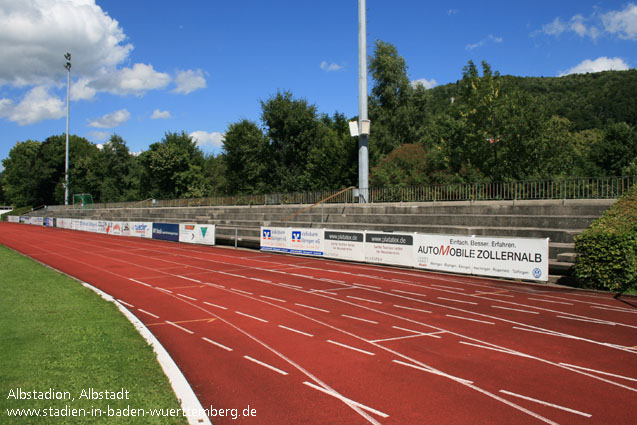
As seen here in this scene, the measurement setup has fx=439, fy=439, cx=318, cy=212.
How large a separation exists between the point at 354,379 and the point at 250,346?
2705mm

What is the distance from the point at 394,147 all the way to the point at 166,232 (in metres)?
30.1

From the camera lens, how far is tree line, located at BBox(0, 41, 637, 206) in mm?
28531

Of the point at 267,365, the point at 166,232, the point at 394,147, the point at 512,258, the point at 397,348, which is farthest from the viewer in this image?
the point at 394,147

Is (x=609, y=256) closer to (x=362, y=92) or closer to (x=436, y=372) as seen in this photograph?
(x=436, y=372)

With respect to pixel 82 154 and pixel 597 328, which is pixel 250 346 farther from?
pixel 82 154

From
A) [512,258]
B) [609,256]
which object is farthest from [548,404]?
[512,258]

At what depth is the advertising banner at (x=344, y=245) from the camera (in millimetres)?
22672

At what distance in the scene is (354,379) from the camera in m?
6.95

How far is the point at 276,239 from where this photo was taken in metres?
28.2

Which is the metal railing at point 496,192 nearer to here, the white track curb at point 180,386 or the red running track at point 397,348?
the red running track at point 397,348

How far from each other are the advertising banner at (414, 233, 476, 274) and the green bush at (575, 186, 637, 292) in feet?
13.2

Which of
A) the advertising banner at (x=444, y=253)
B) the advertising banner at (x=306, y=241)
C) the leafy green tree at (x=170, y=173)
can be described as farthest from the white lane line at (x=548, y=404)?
the leafy green tree at (x=170, y=173)

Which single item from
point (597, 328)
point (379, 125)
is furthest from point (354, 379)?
point (379, 125)

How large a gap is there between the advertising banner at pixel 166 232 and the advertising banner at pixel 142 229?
977mm
